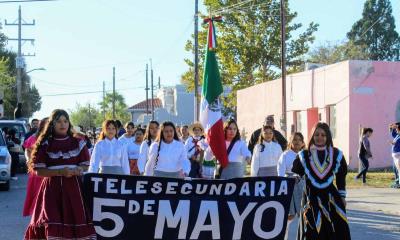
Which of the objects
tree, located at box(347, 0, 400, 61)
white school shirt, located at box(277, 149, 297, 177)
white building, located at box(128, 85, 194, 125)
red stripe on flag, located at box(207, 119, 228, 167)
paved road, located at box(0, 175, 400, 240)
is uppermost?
tree, located at box(347, 0, 400, 61)

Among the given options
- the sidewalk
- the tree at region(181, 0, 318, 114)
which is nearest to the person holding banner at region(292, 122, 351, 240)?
the sidewalk

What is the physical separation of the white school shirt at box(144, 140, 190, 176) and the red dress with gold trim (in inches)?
109

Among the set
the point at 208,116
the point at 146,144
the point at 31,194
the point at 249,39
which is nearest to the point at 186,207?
the point at 31,194

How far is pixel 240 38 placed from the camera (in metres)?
42.9

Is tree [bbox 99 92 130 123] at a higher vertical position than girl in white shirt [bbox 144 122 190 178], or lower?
higher

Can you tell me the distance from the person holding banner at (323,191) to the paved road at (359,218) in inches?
112

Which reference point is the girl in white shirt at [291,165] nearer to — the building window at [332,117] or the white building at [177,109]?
the building window at [332,117]

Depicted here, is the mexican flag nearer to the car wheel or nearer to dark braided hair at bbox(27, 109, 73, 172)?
dark braided hair at bbox(27, 109, 73, 172)

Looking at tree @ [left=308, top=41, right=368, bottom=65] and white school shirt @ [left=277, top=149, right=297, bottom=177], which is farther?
tree @ [left=308, top=41, right=368, bottom=65]

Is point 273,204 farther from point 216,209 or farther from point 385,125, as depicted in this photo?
point 385,125

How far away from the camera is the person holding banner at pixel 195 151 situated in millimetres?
16062

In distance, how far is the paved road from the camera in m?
10.8

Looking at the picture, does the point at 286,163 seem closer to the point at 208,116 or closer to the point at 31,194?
the point at 208,116

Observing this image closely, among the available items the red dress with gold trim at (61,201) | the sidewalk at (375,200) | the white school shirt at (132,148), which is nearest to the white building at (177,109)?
the sidewalk at (375,200)
